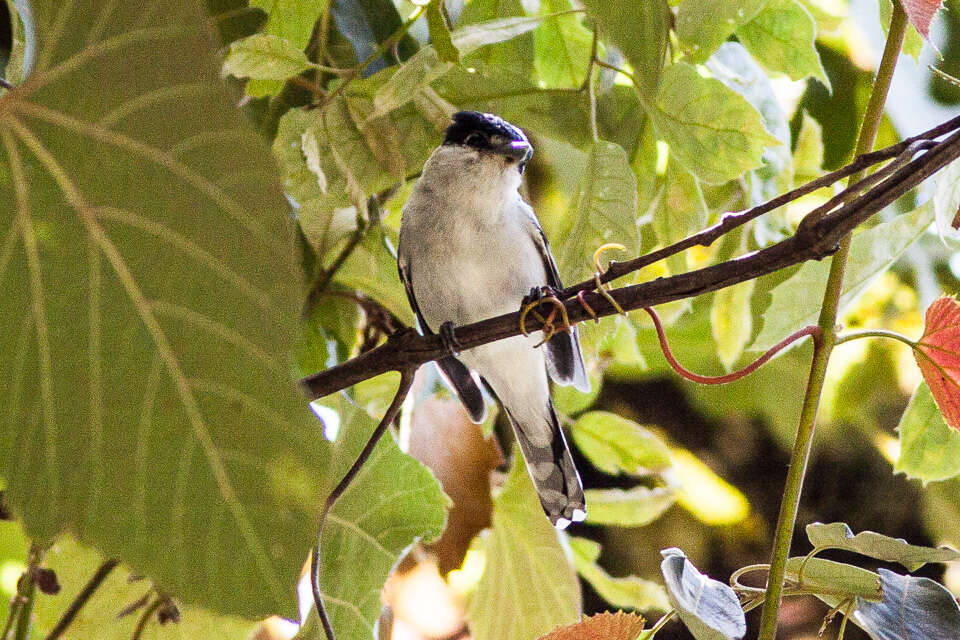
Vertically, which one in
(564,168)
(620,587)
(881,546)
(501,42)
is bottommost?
(620,587)

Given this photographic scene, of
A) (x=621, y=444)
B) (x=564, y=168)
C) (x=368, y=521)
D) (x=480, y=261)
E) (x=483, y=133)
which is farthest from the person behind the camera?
(x=564, y=168)

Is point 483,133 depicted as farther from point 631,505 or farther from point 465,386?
point 631,505

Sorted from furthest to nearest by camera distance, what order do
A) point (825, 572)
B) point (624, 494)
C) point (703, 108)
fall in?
point (624, 494) → point (703, 108) → point (825, 572)

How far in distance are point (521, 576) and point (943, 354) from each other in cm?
55

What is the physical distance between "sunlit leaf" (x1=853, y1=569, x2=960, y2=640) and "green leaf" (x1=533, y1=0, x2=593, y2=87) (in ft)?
1.99

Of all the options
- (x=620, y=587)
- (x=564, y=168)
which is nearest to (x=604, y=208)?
(x=620, y=587)

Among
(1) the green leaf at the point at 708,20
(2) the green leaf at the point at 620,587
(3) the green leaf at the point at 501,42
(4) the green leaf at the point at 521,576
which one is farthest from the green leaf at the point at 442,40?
(2) the green leaf at the point at 620,587

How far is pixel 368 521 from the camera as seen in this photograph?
865 millimetres

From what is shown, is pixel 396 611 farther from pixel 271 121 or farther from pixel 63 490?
pixel 63 490

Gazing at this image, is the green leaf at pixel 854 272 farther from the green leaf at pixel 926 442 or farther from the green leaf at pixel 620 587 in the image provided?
the green leaf at pixel 620 587

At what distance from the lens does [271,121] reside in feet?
3.44

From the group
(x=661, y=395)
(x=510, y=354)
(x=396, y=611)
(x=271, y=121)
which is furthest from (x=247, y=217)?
(x=661, y=395)

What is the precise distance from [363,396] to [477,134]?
382 millimetres

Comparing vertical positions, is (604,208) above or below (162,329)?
below
